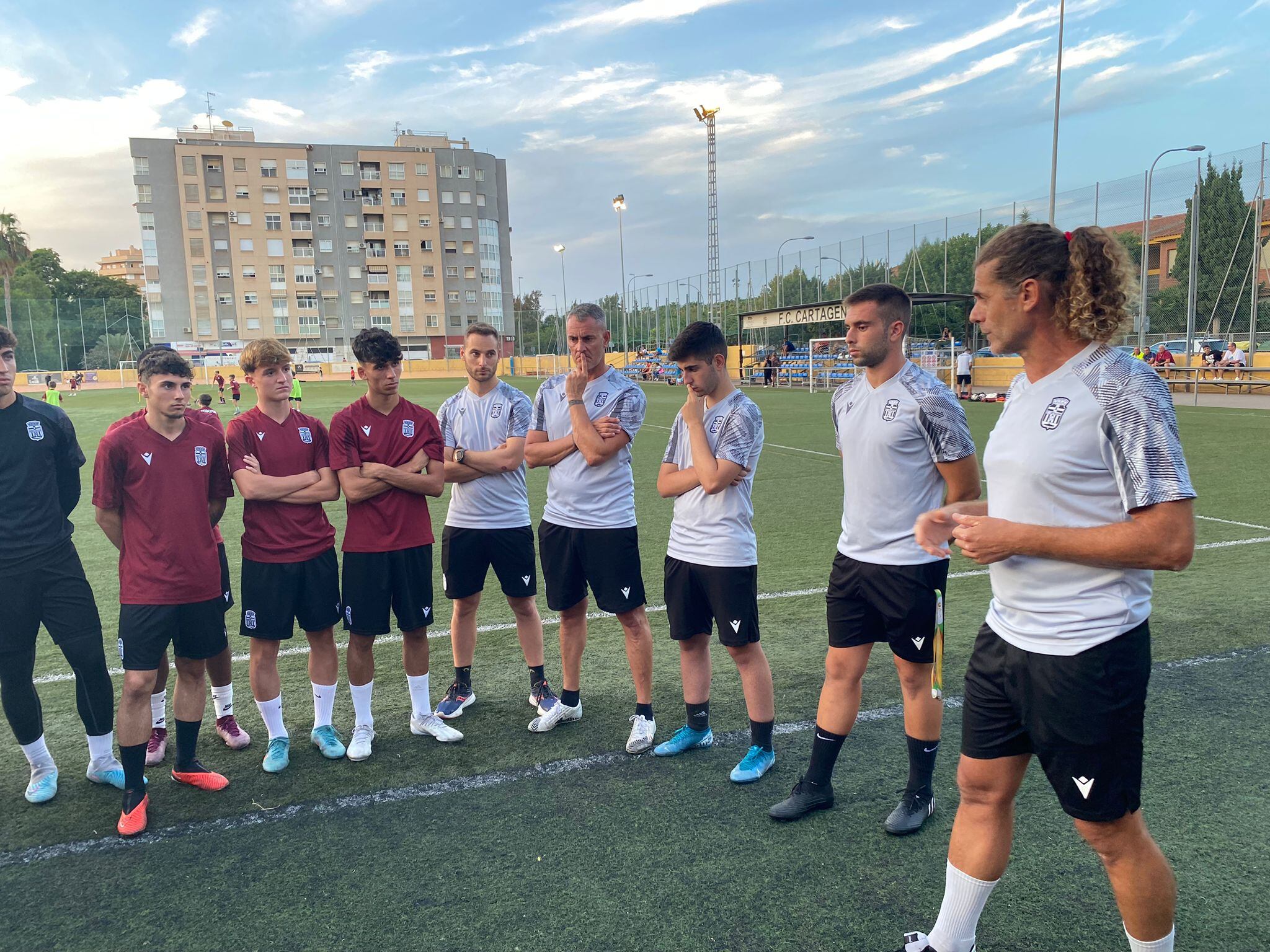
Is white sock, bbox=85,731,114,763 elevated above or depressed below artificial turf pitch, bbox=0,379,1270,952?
above

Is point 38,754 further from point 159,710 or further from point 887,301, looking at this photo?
point 887,301

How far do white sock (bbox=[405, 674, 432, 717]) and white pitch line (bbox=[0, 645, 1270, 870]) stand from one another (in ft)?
1.99

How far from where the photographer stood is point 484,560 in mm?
4711

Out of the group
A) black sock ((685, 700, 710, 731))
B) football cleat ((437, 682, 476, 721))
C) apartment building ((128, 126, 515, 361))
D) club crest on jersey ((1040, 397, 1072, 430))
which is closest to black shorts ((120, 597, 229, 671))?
football cleat ((437, 682, 476, 721))

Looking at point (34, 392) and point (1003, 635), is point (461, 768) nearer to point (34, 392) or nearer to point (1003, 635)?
point (1003, 635)

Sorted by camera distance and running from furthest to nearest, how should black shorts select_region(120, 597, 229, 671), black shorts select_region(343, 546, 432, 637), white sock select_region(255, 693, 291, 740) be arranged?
black shorts select_region(343, 546, 432, 637)
white sock select_region(255, 693, 291, 740)
black shorts select_region(120, 597, 229, 671)

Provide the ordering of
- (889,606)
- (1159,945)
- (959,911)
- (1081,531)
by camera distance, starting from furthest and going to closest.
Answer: (889,606) < (959,911) < (1159,945) < (1081,531)

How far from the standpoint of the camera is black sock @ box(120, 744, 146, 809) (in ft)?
11.5

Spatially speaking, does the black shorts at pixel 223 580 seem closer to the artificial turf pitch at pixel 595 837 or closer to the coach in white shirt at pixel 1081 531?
the artificial turf pitch at pixel 595 837

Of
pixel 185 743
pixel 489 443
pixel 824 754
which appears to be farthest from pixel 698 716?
pixel 185 743

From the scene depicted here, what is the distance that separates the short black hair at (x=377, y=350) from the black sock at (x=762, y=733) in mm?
2434

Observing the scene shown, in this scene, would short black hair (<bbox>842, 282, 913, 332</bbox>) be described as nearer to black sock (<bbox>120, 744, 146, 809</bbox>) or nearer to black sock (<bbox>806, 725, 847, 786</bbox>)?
black sock (<bbox>806, 725, 847, 786</bbox>)

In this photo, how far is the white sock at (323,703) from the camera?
4.21 meters

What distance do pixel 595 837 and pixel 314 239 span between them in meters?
84.5
